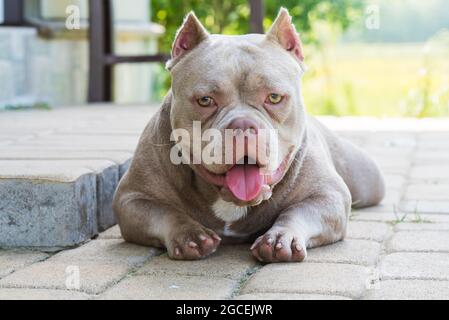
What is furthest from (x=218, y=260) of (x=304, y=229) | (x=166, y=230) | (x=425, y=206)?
(x=425, y=206)

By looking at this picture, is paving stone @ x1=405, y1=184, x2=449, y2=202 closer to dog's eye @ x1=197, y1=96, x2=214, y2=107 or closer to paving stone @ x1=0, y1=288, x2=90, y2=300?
dog's eye @ x1=197, y1=96, x2=214, y2=107

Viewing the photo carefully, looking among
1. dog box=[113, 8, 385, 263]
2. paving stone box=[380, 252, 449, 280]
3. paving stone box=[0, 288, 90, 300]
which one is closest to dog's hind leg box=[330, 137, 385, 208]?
dog box=[113, 8, 385, 263]

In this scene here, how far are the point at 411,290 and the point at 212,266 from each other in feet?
2.31

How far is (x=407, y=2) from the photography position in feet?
38.2

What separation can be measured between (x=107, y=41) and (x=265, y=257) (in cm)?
506

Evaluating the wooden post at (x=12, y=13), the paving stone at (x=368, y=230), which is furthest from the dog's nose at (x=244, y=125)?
the wooden post at (x=12, y=13)

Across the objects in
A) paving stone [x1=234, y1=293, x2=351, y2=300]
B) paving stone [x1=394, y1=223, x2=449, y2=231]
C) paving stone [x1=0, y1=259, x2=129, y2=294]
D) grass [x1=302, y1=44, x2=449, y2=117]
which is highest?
paving stone [x1=234, y1=293, x2=351, y2=300]

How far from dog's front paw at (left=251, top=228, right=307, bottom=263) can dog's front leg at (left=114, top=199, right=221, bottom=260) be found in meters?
0.17

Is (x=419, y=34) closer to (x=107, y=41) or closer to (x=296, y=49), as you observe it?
(x=107, y=41)

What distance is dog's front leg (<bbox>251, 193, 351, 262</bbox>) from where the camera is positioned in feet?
10.5

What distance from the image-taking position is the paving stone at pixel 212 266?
3.09 m

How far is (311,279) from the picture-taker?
9.66 feet

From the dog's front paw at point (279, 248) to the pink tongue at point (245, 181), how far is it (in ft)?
0.55
